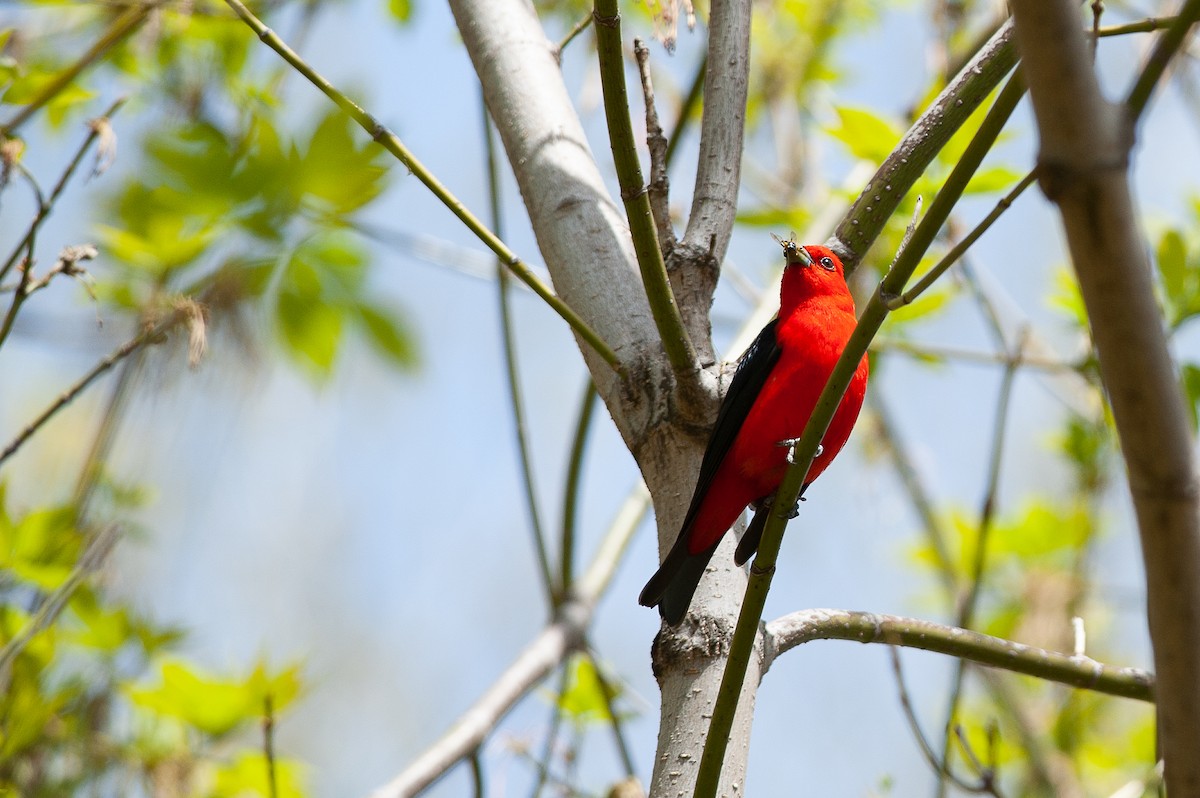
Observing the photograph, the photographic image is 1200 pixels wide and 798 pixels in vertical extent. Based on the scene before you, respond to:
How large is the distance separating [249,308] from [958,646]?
6.87 ft

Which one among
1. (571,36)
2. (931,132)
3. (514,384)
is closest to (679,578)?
(931,132)

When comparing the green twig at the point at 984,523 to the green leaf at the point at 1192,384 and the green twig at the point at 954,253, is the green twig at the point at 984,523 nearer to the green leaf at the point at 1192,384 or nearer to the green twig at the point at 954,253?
the green leaf at the point at 1192,384

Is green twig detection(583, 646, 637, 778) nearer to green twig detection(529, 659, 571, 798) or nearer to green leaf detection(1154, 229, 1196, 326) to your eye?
green twig detection(529, 659, 571, 798)

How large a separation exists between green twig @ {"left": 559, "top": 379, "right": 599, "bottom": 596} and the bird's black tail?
1.15 m

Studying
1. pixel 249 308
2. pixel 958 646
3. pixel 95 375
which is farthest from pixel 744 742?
pixel 249 308

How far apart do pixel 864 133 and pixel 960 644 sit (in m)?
1.93

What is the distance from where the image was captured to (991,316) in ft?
14.0

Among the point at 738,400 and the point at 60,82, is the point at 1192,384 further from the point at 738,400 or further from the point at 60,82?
the point at 60,82

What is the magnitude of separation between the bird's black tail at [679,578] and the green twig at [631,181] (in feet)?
1.32

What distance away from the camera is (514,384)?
3.81 metres

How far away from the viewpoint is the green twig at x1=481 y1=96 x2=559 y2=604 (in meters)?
3.75

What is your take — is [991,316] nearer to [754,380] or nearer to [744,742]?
[754,380]

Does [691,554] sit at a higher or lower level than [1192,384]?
lower

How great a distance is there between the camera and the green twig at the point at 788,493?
4.85 feet
